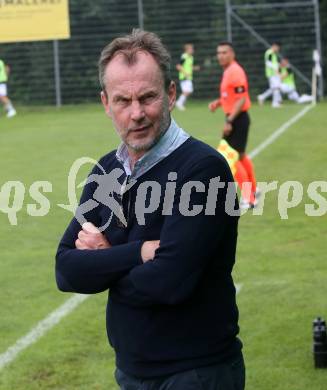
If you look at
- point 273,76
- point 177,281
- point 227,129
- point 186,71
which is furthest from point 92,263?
point 186,71

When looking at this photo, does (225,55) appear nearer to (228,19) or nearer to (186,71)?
(186,71)

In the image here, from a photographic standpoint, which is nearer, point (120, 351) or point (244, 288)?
point (120, 351)

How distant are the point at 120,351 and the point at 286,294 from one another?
18.4 feet

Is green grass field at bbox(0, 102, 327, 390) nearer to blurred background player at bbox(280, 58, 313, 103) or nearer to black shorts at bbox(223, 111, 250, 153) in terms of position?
black shorts at bbox(223, 111, 250, 153)

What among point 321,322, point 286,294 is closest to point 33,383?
point 321,322

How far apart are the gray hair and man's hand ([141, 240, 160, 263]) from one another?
1.82 ft

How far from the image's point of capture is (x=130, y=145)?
12.3ft

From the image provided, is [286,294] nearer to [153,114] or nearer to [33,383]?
[33,383]

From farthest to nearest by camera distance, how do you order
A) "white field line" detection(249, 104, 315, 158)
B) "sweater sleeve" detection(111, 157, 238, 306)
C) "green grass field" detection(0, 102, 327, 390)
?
"white field line" detection(249, 104, 315, 158), "green grass field" detection(0, 102, 327, 390), "sweater sleeve" detection(111, 157, 238, 306)

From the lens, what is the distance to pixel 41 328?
8469 mm

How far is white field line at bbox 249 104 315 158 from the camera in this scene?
2050cm

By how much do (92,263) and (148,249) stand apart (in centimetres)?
26

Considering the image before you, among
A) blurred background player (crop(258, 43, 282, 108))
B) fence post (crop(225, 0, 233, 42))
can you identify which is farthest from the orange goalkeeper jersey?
fence post (crop(225, 0, 233, 42))

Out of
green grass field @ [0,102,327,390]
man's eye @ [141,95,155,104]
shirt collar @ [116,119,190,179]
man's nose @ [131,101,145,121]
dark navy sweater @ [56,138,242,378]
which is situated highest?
man's eye @ [141,95,155,104]
